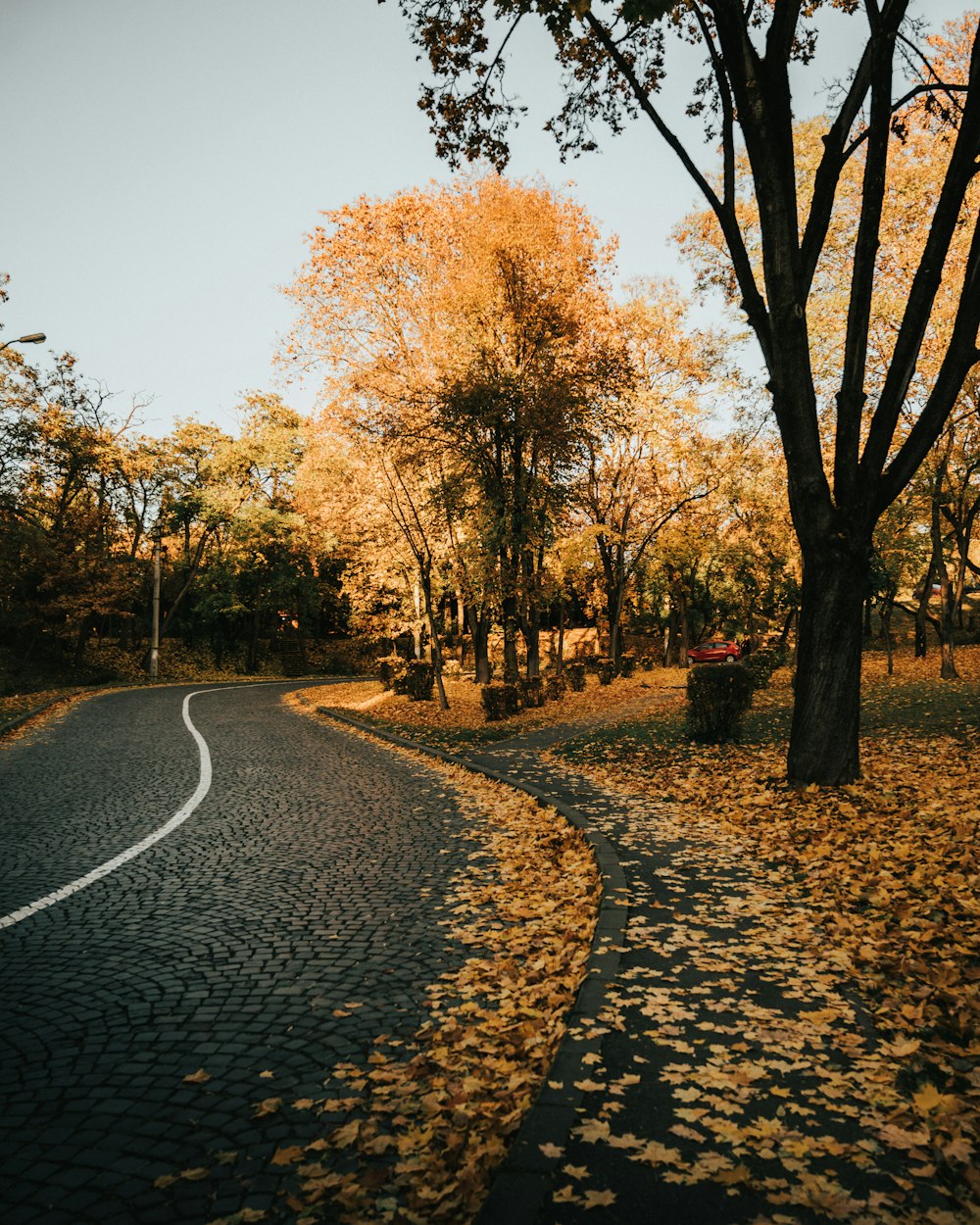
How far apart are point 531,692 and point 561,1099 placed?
736 inches

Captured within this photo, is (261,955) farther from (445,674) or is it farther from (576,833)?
(445,674)

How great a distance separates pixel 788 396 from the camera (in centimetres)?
862

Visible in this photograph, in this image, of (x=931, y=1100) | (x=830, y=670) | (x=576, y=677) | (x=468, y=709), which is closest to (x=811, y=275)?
(x=830, y=670)

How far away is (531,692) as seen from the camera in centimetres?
2192

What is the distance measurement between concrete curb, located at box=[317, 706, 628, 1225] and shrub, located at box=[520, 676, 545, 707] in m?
15.2

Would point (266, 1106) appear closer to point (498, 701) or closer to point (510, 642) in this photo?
point (498, 701)

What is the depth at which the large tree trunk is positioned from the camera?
8562 mm

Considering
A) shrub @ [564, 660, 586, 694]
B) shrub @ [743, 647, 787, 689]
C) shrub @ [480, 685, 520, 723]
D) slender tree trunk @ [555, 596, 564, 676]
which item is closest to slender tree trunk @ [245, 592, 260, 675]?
slender tree trunk @ [555, 596, 564, 676]

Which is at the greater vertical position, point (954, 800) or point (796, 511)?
point (796, 511)

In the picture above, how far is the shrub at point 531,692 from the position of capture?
21641mm

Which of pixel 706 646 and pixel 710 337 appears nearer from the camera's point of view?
pixel 710 337

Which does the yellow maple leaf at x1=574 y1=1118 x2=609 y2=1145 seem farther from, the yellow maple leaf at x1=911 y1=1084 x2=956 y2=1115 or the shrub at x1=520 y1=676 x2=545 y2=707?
the shrub at x1=520 y1=676 x2=545 y2=707

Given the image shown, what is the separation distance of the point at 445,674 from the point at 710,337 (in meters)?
18.3

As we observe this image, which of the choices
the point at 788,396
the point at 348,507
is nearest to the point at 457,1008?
the point at 788,396
